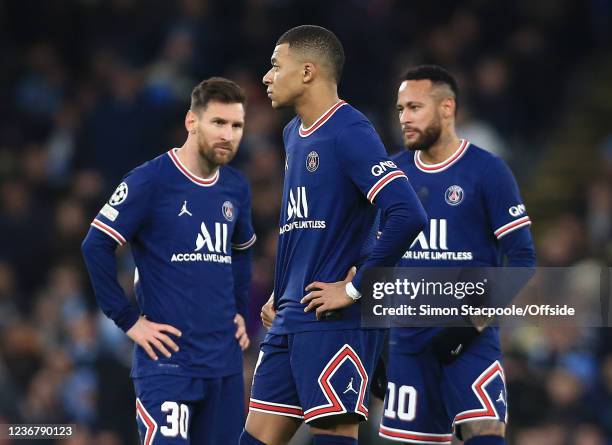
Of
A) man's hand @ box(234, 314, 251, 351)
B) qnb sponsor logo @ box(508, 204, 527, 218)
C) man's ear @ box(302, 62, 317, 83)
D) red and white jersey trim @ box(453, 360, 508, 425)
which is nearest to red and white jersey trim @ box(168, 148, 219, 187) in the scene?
man's hand @ box(234, 314, 251, 351)

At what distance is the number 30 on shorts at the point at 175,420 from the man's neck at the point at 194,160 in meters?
1.22

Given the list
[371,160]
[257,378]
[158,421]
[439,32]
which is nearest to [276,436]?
[257,378]

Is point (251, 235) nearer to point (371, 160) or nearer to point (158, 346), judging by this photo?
point (158, 346)

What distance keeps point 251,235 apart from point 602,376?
354cm

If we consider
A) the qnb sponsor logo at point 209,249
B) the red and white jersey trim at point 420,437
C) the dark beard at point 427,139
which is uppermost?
the dark beard at point 427,139

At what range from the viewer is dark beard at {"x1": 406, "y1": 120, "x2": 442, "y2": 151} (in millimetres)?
7227

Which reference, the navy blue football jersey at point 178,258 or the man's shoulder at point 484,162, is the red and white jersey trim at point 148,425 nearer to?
the navy blue football jersey at point 178,258

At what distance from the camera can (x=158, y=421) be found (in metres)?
6.65

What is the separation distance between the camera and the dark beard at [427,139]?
7.23m

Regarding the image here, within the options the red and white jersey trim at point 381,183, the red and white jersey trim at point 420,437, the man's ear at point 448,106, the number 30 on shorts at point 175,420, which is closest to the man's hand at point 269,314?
the number 30 on shorts at point 175,420

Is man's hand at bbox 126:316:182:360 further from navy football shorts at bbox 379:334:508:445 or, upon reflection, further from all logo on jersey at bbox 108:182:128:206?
navy football shorts at bbox 379:334:508:445

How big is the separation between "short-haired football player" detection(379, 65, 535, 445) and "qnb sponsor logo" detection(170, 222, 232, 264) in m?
0.94

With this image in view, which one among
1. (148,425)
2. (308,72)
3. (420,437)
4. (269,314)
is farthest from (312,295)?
(420,437)

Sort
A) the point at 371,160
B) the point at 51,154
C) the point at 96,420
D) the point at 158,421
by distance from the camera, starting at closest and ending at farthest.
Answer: the point at 371,160
the point at 158,421
the point at 96,420
the point at 51,154
